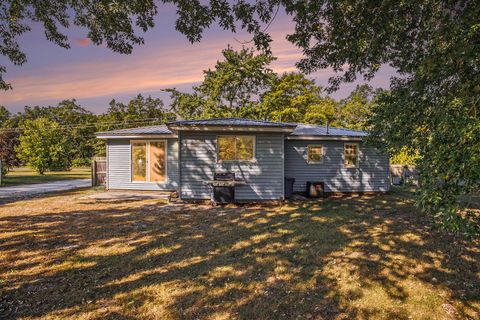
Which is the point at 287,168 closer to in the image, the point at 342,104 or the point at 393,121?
the point at 393,121

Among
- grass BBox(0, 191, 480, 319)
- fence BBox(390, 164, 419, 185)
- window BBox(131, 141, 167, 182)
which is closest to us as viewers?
grass BBox(0, 191, 480, 319)

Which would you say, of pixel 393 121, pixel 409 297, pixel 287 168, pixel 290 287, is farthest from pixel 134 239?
pixel 287 168

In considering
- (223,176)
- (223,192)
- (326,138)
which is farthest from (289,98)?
(223,192)

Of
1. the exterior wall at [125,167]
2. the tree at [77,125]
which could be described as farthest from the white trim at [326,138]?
the tree at [77,125]

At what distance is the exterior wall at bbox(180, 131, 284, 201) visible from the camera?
412 inches

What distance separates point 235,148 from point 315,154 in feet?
Answer: 15.4

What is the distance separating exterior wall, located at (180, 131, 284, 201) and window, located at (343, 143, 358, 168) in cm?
469

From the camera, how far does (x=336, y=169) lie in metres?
13.3

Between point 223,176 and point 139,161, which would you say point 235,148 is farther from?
point 139,161

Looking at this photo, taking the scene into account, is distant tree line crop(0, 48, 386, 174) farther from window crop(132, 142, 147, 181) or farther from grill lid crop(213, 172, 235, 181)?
grill lid crop(213, 172, 235, 181)

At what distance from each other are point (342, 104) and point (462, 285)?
32297 mm

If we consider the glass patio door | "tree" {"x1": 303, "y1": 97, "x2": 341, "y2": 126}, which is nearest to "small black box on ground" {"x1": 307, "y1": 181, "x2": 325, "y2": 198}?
the glass patio door

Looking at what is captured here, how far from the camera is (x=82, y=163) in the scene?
3956 cm

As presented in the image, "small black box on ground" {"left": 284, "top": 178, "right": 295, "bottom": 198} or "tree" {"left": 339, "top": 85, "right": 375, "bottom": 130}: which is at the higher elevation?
"tree" {"left": 339, "top": 85, "right": 375, "bottom": 130}
